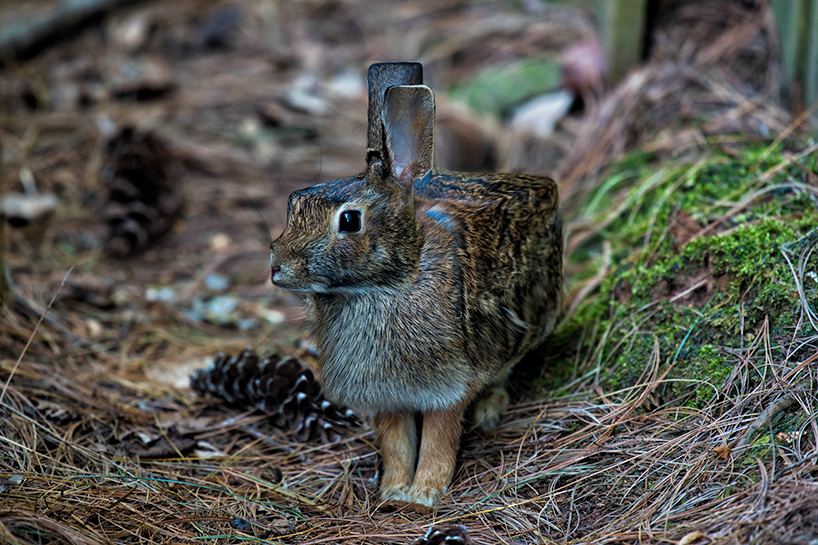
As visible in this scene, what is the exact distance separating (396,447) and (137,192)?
3202 millimetres

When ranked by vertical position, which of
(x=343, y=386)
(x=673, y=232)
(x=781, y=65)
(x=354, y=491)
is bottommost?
(x=354, y=491)

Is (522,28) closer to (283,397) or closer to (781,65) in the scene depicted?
(781,65)

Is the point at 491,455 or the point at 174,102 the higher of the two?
the point at 174,102

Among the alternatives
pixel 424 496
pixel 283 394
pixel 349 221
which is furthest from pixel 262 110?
pixel 424 496

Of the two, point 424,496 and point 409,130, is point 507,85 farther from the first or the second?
point 424,496

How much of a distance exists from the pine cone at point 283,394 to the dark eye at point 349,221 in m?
0.86

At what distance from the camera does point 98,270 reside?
15.3 ft

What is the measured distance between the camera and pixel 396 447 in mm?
2826

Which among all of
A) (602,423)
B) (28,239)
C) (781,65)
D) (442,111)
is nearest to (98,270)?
(28,239)

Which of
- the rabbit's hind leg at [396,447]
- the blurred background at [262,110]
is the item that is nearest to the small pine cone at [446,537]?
the rabbit's hind leg at [396,447]

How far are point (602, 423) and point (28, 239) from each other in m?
3.99

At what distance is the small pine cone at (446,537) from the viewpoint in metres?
2.25

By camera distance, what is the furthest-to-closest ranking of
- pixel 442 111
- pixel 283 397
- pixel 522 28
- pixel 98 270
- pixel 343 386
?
pixel 522 28, pixel 442 111, pixel 98 270, pixel 283 397, pixel 343 386

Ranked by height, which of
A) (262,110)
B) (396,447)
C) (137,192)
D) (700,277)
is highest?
(262,110)
